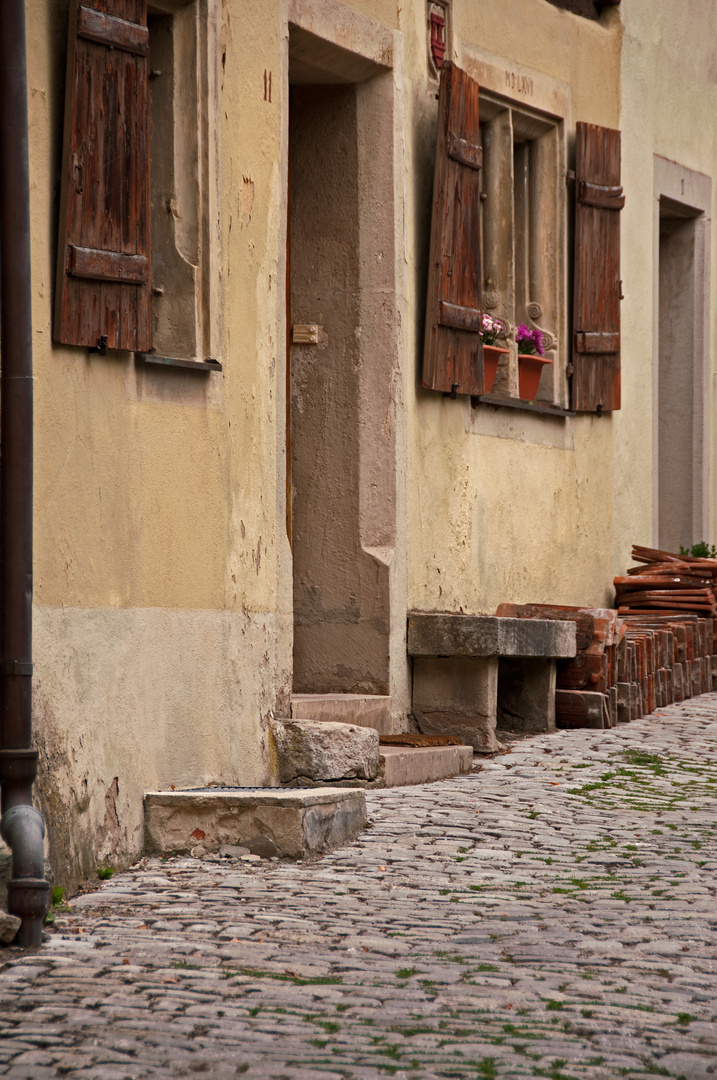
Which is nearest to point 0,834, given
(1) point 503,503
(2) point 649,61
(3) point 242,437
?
(3) point 242,437

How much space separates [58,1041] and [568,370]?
23.6ft

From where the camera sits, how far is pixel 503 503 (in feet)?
30.0

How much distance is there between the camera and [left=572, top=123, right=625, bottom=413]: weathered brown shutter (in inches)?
386

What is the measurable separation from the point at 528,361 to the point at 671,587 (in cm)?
200

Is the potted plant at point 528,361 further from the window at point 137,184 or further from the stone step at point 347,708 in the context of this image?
the window at point 137,184

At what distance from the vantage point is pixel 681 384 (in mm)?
12328

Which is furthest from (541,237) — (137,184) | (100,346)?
(100,346)

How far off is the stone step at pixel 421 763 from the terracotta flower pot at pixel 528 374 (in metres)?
2.69

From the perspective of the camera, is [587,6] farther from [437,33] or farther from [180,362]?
[180,362]

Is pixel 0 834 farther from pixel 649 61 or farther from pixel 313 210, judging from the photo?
pixel 649 61

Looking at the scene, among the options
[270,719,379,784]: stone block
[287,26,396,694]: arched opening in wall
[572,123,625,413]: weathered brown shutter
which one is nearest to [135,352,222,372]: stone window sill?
[270,719,379,784]: stone block

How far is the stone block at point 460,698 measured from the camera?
25.8 feet

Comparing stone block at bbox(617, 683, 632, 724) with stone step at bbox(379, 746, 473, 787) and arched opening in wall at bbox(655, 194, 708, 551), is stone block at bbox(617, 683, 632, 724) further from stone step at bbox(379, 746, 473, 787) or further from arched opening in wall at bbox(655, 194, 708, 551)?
arched opening in wall at bbox(655, 194, 708, 551)

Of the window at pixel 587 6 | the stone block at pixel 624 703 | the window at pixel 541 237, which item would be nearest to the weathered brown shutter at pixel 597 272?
the window at pixel 541 237
